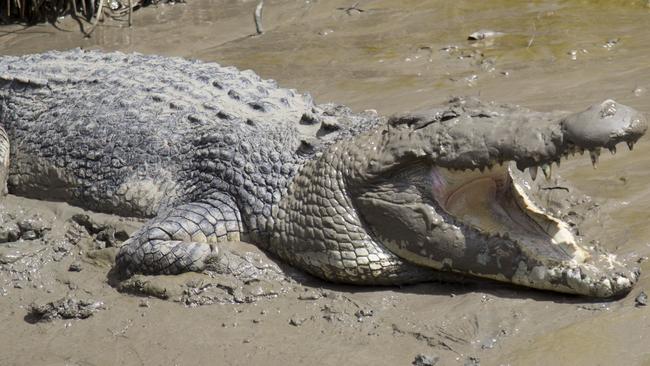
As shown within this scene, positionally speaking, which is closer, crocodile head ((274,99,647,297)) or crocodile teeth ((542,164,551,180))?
crocodile teeth ((542,164,551,180))

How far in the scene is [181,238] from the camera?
491 cm

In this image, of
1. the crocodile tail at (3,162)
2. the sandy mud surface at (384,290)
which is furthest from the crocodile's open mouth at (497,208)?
the crocodile tail at (3,162)

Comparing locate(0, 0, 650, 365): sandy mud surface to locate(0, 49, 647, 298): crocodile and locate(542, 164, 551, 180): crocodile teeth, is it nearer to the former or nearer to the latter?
locate(0, 49, 647, 298): crocodile

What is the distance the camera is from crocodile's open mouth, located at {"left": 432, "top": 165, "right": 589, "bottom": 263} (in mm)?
4160

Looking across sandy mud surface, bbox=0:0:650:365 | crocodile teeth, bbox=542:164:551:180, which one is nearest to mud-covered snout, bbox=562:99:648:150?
crocodile teeth, bbox=542:164:551:180

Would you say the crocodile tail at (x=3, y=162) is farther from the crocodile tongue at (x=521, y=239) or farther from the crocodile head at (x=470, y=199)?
the crocodile tongue at (x=521, y=239)

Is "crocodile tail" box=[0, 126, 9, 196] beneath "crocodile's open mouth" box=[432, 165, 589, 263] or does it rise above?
beneath

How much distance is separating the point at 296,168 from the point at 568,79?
120 inches

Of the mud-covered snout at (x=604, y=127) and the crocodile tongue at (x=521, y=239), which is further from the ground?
the mud-covered snout at (x=604, y=127)

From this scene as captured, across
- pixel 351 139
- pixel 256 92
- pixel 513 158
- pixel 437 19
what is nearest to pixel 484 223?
pixel 513 158

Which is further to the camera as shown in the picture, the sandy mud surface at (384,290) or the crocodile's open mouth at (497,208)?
the crocodile's open mouth at (497,208)

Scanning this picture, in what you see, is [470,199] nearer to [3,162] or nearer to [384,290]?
[384,290]

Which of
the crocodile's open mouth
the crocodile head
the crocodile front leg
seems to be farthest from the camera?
the crocodile front leg

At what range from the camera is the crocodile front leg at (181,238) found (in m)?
4.77
